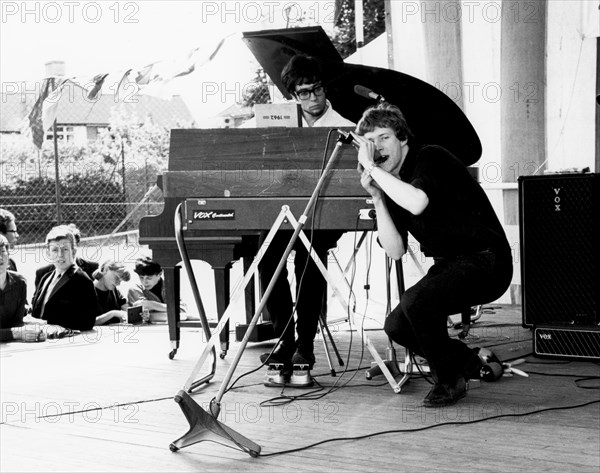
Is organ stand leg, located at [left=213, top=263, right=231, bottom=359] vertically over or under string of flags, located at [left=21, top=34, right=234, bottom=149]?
under

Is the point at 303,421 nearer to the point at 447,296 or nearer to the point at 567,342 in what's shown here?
the point at 447,296

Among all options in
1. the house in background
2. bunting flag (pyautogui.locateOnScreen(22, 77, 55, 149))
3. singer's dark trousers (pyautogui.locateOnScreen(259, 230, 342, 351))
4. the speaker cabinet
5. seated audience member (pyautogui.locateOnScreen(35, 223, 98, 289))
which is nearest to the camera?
singer's dark trousers (pyautogui.locateOnScreen(259, 230, 342, 351))

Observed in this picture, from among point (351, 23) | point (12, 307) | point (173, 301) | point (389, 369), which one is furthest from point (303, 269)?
point (351, 23)

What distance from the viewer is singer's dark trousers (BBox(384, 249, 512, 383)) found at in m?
3.22

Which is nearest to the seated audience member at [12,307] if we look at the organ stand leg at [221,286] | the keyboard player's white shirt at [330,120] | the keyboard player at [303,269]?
the organ stand leg at [221,286]

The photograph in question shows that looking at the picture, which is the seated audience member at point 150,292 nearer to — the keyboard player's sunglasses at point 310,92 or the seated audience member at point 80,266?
the seated audience member at point 80,266

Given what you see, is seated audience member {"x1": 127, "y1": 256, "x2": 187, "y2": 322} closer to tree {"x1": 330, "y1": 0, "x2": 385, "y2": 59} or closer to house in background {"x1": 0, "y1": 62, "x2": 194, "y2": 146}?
house in background {"x1": 0, "y1": 62, "x2": 194, "y2": 146}

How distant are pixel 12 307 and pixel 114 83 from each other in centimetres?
254

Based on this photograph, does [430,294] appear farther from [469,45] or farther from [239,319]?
[469,45]

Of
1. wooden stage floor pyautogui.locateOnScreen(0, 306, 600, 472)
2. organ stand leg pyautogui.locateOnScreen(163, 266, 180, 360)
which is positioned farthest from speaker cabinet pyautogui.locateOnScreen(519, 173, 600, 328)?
organ stand leg pyautogui.locateOnScreen(163, 266, 180, 360)

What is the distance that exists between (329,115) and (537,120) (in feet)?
9.50

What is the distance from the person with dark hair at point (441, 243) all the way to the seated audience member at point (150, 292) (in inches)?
116

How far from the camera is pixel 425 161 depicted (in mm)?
3219

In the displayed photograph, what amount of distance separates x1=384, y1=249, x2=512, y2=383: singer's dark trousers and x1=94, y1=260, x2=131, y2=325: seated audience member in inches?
126
